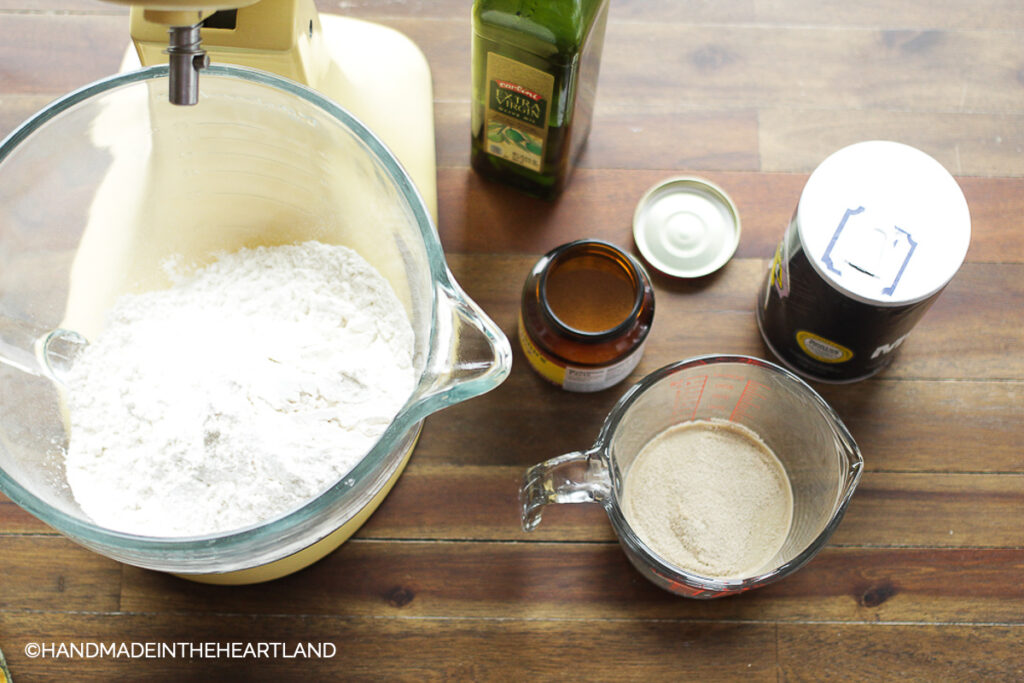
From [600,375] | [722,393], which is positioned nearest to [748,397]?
[722,393]

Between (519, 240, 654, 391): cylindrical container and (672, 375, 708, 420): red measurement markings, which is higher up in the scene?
→ (519, 240, 654, 391): cylindrical container

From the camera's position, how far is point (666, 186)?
81cm

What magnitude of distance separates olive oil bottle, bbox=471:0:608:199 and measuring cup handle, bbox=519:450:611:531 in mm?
267

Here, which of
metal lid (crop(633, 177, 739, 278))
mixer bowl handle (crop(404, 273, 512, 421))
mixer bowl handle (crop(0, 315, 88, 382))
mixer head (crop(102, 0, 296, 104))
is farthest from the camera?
metal lid (crop(633, 177, 739, 278))

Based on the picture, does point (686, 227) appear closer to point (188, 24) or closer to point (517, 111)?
point (517, 111)

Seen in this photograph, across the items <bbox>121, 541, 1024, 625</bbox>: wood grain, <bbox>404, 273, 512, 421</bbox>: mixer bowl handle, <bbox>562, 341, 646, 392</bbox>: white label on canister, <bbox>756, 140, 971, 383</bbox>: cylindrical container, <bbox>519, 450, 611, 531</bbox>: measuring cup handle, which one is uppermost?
<bbox>756, 140, 971, 383</bbox>: cylindrical container

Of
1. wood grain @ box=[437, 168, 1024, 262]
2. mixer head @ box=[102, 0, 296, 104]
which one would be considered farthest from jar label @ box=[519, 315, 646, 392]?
mixer head @ box=[102, 0, 296, 104]

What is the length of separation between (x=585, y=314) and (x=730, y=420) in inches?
6.4

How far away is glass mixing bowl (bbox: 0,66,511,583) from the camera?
0.59m

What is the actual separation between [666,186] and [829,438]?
0.92 feet

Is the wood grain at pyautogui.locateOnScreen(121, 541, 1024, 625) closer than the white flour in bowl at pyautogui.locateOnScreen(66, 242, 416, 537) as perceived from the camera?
No

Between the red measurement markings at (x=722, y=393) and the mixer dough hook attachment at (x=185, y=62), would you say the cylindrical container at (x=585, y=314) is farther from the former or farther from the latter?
the mixer dough hook attachment at (x=185, y=62)

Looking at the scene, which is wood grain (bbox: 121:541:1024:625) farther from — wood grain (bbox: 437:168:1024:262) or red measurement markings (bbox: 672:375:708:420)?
wood grain (bbox: 437:168:1024:262)

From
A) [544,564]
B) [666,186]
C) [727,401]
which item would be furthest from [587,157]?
[544,564]
